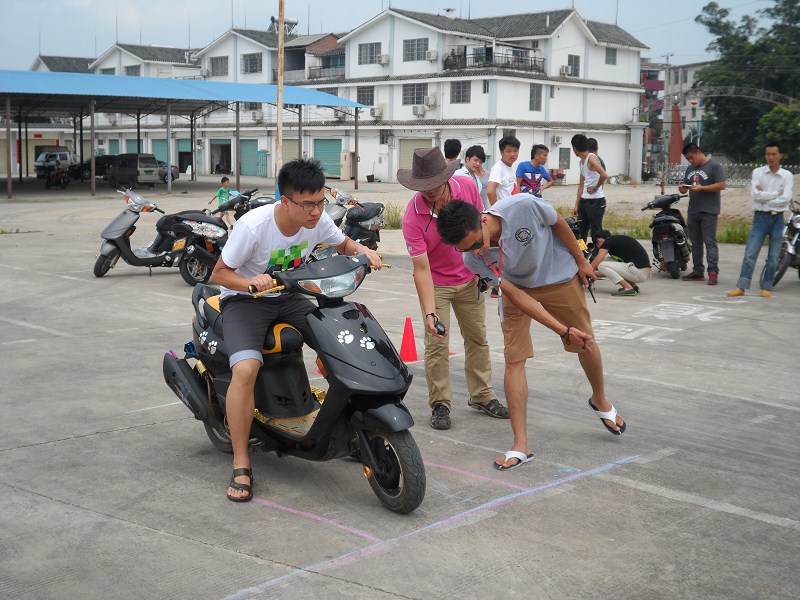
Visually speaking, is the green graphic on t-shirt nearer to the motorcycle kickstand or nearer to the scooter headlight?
the scooter headlight

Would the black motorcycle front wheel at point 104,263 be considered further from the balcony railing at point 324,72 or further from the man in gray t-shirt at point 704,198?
the balcony railing at point 324,72

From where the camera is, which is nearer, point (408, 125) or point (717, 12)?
point (408, 125)

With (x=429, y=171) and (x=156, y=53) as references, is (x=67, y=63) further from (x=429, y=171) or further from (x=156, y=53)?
(x=429, y=171)

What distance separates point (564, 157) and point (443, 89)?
911cm

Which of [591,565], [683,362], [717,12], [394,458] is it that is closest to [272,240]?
[394,458]

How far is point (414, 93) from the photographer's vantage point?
57938 millimetres

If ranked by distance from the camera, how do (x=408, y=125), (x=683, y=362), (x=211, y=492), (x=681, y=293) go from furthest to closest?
1. (x=408, y=125)
2. (x=681, y=293)
3. (x=683, y=362)
4. (x=211, y=492)

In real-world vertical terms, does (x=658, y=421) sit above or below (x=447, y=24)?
below

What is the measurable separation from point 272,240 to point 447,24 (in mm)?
55658

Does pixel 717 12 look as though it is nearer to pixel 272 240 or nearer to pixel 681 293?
pixel 681 293

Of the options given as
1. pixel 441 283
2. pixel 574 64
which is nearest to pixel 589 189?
pixel 441 283

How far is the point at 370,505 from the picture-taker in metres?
4.66

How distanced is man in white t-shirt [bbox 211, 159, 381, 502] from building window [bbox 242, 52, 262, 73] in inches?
2592

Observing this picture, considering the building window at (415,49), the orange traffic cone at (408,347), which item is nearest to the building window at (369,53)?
the building window at (415,49)
